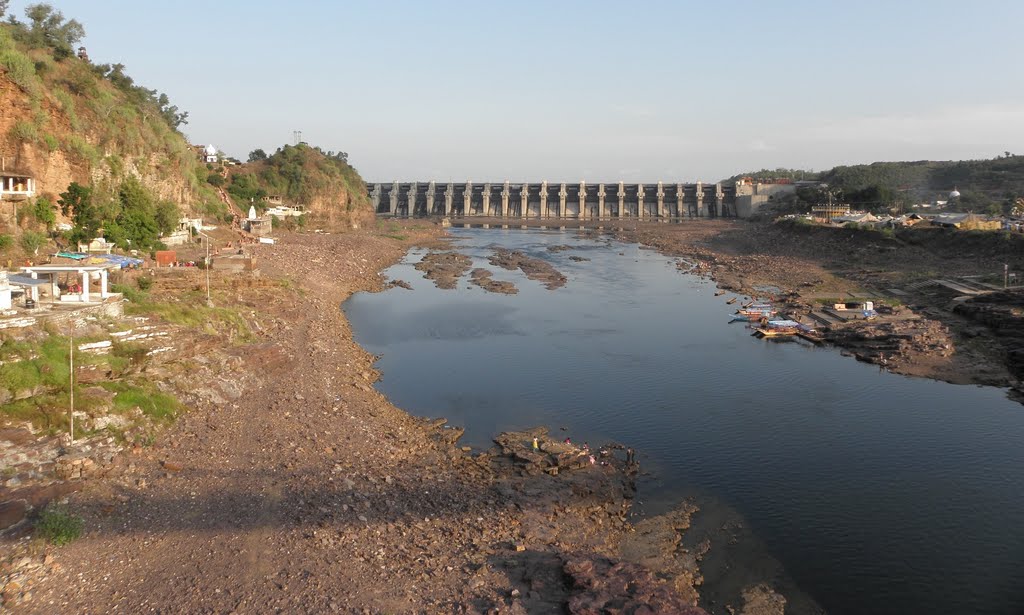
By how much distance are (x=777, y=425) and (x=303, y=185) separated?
255 ft

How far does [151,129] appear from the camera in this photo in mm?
49688

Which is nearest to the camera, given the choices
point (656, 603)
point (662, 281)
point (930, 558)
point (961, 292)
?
point (656, 603)

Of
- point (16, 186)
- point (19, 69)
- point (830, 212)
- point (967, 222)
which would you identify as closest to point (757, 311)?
point (967, 222)

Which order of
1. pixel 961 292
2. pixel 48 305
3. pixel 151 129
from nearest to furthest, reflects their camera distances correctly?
pixel 48 305
pixel 961 292
pixel 151 129

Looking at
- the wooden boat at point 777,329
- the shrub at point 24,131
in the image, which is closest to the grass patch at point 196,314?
the shrub at point 24,131

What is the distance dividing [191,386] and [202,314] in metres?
5.25

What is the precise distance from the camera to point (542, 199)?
14325 centimetres

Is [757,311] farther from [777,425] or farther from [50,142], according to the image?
[50,142]

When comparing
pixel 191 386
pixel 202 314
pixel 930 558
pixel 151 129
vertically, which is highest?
pixel 151 129

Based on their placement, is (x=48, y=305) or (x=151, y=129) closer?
(x=48, y=305)

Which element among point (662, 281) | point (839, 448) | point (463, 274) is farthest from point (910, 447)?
point (463, 274)

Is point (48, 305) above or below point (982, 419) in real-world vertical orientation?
above

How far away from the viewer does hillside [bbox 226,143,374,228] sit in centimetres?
8016

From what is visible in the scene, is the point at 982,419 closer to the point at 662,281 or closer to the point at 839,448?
the point at 839,448
